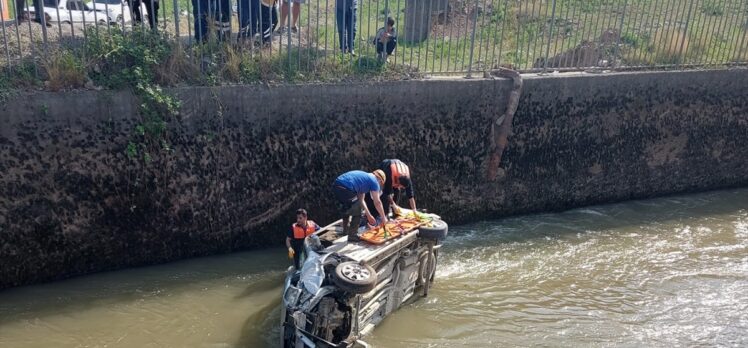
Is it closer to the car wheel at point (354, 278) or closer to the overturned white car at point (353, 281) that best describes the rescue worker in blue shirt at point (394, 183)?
the overturned white car at point (353, 281)

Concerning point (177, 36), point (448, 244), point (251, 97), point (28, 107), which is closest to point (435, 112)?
point (448, 244)

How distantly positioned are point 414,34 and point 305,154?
3838 mm

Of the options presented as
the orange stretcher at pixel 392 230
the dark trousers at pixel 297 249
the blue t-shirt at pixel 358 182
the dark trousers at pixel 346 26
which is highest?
the dark trousers at pixel 346 26

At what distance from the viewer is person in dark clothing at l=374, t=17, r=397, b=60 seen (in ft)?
32.8

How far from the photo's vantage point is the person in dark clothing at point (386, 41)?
10012 millimetres

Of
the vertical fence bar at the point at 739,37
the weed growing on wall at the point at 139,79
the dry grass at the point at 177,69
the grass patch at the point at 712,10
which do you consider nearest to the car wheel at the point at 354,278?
the weed growing on wall at the point at 139,79

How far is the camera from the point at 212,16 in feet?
29.7

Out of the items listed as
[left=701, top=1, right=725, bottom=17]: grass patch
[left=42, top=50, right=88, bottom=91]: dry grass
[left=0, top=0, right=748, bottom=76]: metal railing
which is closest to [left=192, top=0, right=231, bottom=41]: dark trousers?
[left=0, top=0, right=748, bottom=76]: metal railing

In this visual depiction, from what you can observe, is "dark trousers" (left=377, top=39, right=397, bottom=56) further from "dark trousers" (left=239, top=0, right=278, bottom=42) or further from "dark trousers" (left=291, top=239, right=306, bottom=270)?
"dark trousers" (left=291, top=239, right=306, bottom=270)

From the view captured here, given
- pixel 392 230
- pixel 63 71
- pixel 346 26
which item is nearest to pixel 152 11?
pixel 63 71

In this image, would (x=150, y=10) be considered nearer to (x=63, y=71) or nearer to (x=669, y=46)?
(x=63, y=71)

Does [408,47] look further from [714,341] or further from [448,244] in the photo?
[714,341]

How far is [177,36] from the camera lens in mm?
8461

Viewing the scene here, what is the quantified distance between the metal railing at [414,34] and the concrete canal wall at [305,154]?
63 centimetres
